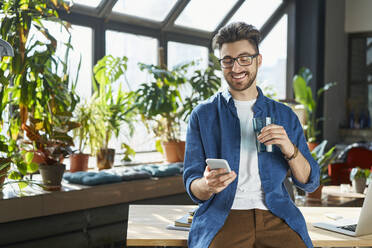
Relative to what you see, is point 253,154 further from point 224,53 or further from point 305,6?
point 305,6

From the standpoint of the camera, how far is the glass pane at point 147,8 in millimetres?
4961

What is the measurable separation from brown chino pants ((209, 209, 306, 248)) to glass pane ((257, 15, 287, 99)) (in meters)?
5.18

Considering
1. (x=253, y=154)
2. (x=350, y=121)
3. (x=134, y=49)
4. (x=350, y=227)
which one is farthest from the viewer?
(x=350, y=121)

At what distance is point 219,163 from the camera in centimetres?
150

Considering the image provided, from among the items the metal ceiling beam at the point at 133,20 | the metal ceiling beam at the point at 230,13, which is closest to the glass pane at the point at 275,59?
Answer: the metal ceiling beam at the point at 230,13

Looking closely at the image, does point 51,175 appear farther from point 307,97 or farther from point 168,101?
point 307,97

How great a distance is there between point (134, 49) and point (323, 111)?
3625mm

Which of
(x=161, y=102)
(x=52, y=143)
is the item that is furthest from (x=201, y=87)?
(x=52, y=143)

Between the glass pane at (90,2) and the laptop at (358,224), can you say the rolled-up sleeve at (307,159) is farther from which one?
the glass pane at (90,2)

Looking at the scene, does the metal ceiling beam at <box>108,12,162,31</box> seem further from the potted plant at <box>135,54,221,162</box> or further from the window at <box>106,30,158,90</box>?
the potted plant at <box>135,54,221,162</box>

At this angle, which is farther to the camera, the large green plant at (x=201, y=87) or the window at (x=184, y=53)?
the window at (x=184, y=53)

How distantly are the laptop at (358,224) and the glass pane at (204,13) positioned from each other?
13.2 feet

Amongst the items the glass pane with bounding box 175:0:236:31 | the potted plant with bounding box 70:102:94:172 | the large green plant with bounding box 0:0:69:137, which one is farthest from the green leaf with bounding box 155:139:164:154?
the large green plant with bounding box 0:0:69:137

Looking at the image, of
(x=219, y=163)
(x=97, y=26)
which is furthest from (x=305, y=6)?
(x=219, y=163)
